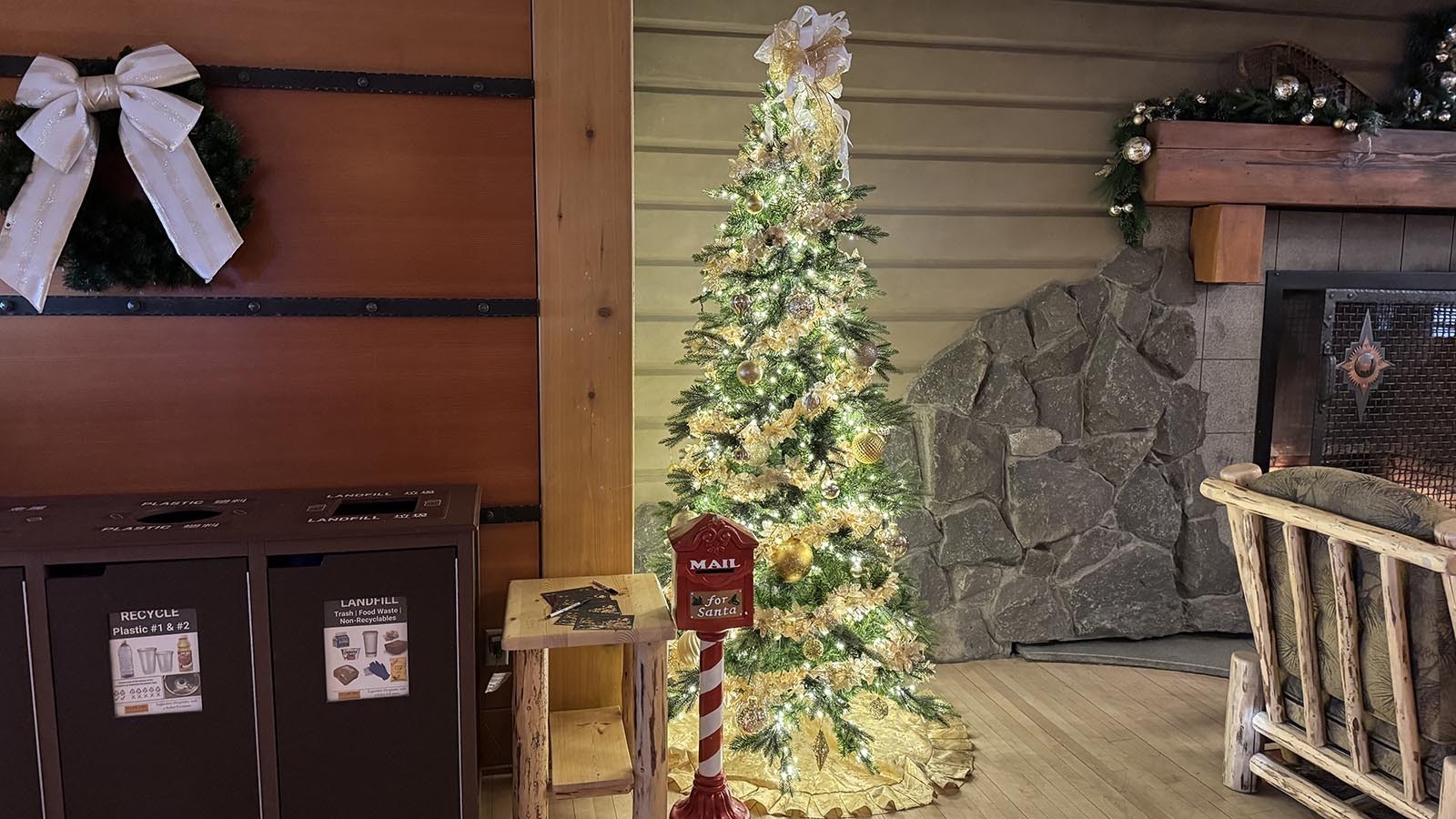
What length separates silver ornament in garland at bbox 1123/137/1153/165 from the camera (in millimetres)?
3506

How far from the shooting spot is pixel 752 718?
2.63m

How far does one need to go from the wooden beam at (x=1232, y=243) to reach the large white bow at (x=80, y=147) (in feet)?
11.1

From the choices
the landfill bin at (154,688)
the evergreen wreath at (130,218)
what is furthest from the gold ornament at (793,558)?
the evergreen wreath at (130,218)

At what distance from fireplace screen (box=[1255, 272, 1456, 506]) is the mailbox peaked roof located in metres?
2.71

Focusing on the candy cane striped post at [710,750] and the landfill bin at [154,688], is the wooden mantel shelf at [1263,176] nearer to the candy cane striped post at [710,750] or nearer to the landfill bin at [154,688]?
the candy cane striped post at [710,750]

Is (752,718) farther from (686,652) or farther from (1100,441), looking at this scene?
(1100,441)

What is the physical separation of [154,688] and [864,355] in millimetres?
1852

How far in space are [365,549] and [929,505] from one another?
2.25 metres

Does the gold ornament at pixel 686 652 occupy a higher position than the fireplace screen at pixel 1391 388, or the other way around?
the fireplace screen at pixel 1391 388

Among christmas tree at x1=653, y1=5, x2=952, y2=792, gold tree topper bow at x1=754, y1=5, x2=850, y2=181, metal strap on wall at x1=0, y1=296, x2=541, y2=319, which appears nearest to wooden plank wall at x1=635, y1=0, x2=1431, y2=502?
christmas tree at x1=653, y1=5, x2=952, y2=792

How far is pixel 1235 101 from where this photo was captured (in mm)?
3568

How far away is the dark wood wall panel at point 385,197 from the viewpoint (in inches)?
90.7

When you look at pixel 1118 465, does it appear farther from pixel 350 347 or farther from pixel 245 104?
pixel 245 104

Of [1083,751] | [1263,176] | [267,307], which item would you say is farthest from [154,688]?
[1263,176]
